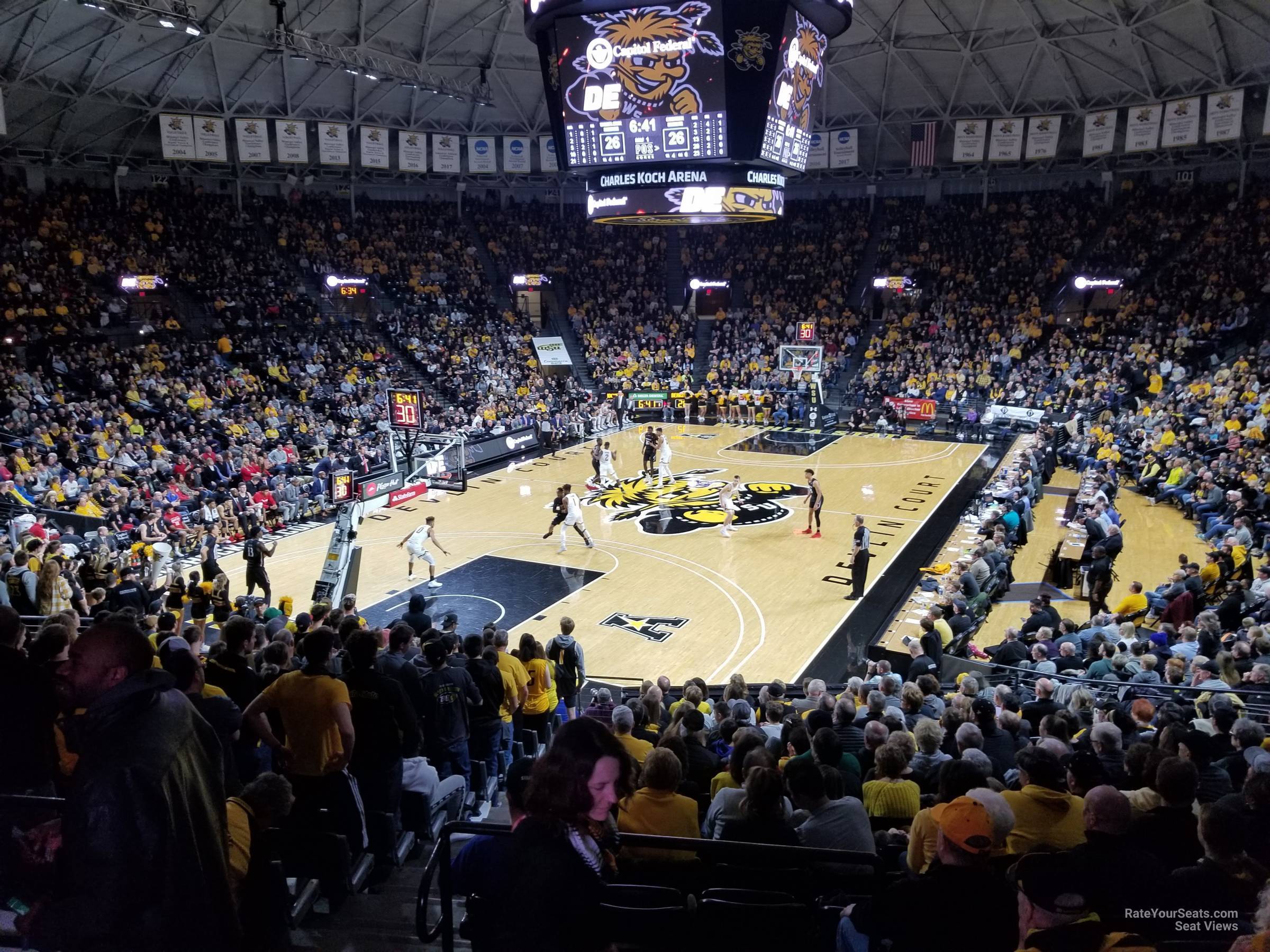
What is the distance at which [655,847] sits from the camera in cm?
409

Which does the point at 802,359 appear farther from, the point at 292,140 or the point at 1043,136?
the point at 292,140

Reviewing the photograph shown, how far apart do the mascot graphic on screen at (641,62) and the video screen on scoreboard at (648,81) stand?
1 cm

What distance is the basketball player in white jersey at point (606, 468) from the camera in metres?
25.1

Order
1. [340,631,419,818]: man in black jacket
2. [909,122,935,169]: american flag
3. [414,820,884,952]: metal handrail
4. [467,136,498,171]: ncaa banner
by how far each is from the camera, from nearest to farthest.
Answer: [414,820,884,952]: metal handrail, [340,631,419,818]: man in black jacket, [909,122,935,169]: american flag, [467,136,498,171]: ncaa banner

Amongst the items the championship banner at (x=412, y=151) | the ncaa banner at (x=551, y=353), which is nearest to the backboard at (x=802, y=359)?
the ncaa banner at (x=551, y=353)

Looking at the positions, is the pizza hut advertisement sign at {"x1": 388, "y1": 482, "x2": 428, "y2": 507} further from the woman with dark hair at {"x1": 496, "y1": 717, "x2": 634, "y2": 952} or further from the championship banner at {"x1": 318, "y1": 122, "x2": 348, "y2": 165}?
the championship banner at {"x1": 318, "y1": 122, "x2": 348, "y2": 165}

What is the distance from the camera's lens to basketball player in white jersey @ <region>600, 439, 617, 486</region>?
82.4 ft

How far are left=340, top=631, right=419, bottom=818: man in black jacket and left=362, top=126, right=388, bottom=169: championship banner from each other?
3326 centimetres

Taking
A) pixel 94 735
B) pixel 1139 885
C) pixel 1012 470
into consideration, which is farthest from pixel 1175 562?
pixel 94 735

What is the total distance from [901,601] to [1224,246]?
26.5 meters

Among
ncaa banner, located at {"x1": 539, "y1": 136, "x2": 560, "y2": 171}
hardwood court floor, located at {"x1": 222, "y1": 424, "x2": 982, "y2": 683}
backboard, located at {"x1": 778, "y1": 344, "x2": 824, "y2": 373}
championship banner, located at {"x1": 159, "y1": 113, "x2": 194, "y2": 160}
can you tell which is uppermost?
ncaa banner, located at {"x1": 539, "y1": 136, "x2": 560, "y2": 171}

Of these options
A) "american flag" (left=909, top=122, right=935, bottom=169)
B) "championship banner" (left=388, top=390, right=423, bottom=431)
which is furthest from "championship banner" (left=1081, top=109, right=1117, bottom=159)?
"championship banner" (left=388, top=390, right=423, bottom=431)

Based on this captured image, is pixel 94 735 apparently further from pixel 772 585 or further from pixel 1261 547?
pixel 1261 547

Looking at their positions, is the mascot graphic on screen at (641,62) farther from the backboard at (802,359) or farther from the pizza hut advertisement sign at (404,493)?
the backboard at (802,359)
